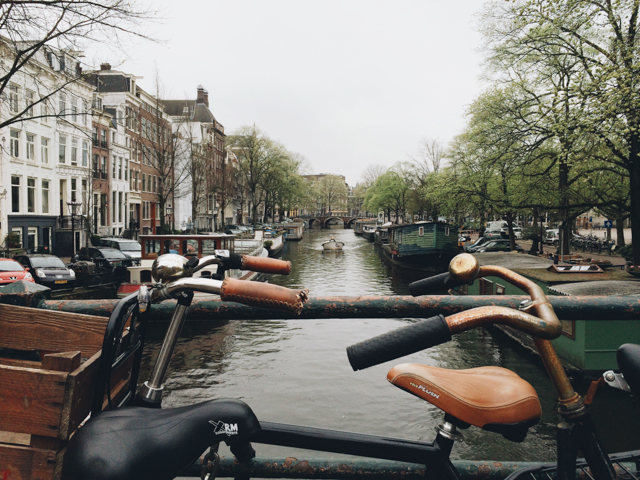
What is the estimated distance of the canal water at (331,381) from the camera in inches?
405

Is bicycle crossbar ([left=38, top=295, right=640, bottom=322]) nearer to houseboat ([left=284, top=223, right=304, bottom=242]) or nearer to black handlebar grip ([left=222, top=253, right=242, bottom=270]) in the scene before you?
black handlebar grip ([left=222, top=253, right=242, bottom=270])

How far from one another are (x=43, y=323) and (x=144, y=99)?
49955mm

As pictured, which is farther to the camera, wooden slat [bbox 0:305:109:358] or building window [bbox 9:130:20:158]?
building window [bbox 9:130:20:158]

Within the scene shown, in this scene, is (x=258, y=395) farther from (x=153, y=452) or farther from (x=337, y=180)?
(x=337, y=180)

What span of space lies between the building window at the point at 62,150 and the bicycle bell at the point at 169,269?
36378 mm

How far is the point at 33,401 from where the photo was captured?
124cm

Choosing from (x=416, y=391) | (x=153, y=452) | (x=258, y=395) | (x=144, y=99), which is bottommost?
(x=258, y=395)

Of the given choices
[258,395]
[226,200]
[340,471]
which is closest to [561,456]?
[340,471]

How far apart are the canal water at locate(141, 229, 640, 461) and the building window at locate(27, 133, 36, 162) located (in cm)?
1846

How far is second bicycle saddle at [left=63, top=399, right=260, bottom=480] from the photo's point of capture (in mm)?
1056

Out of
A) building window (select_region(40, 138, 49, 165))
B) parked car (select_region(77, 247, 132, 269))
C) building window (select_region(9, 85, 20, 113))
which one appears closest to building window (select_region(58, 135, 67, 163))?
building window (select_region(40, 138, 49, 165))

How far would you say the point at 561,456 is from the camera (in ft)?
4.37

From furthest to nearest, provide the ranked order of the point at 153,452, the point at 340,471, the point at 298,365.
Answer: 1. the point at 298,365
2. the point at 340,471
3. the point at 153,452

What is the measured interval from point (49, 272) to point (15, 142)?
14.3 metres
